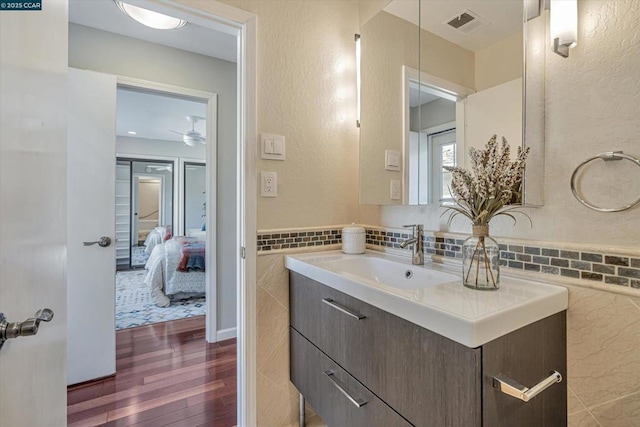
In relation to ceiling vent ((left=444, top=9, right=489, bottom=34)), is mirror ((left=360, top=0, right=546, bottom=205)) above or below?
below

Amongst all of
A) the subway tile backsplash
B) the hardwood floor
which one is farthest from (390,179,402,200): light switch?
the hardwood floor

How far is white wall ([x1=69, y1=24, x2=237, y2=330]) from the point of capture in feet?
6.79

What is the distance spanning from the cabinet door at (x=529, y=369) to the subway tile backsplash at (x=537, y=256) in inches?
5.5

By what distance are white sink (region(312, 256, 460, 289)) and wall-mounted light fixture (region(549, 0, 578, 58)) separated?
0.79m

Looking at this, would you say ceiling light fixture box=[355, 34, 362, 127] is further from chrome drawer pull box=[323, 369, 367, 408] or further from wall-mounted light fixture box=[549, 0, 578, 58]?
chrome drawer pull box=[323, 369, 367, 408]

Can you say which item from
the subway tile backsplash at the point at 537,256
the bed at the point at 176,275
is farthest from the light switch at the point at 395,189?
the bed at the point at 176,275

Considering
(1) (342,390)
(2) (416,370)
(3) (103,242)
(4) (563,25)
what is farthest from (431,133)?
(3) (103,242)

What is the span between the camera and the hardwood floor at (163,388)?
5.33 ft

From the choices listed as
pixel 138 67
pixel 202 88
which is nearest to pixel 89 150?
pixel 138 67

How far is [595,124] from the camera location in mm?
855

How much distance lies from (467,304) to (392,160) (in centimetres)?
94

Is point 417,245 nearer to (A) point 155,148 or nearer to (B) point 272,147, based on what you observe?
(B) point 272,147

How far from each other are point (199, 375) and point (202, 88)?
2189 millimetres

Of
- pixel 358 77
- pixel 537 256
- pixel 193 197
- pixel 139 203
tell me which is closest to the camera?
pixel 537 256
